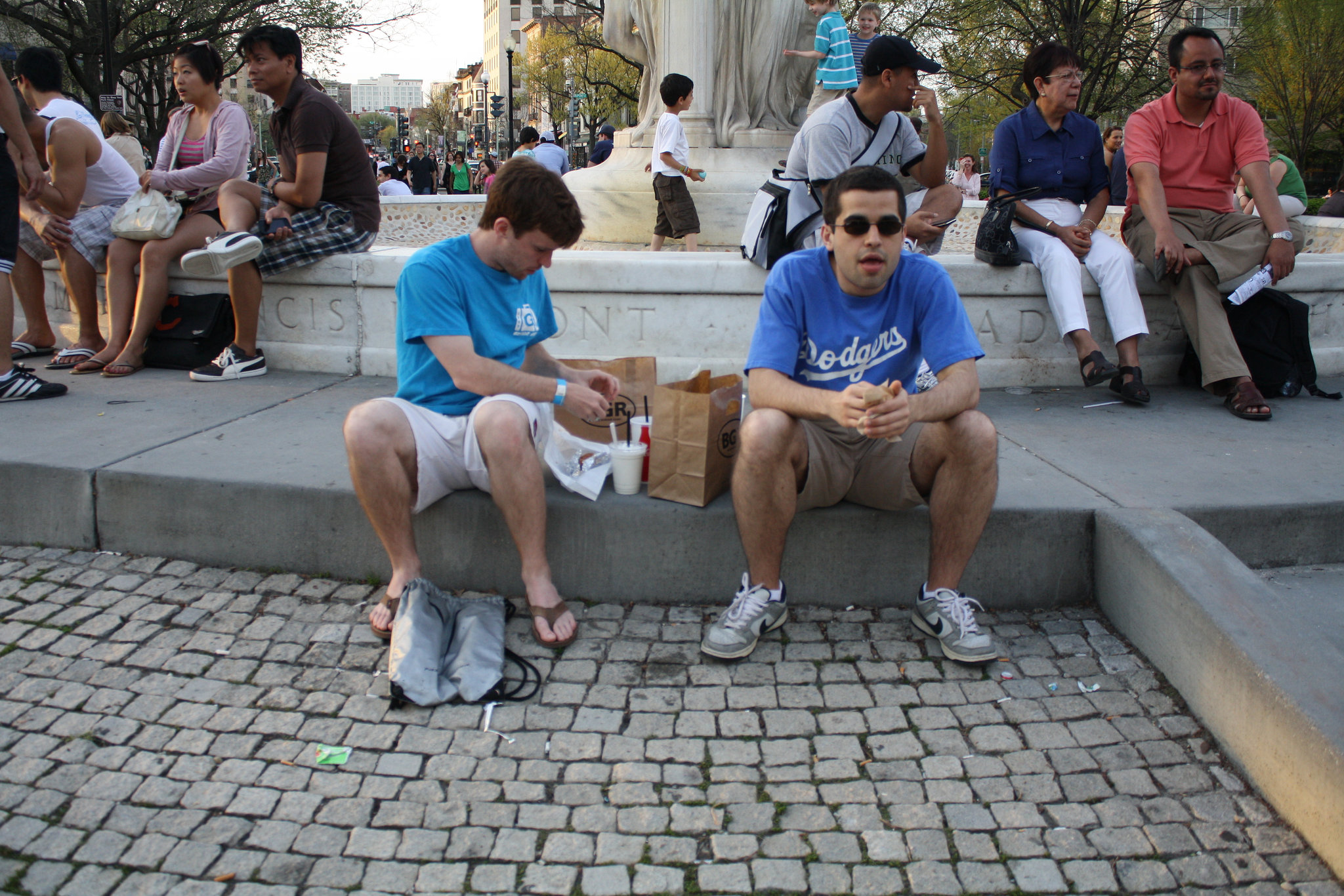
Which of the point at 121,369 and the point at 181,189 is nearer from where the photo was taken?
the point at 121,369

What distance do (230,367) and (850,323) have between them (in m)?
3.57

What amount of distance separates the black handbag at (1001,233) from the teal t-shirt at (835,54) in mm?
1500

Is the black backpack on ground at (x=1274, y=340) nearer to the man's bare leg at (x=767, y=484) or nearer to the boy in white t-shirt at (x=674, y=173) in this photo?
the man's bare leg at (x=767, y=484)

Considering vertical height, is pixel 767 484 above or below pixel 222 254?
below

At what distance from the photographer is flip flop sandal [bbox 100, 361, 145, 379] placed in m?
5.22

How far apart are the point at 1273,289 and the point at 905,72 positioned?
213cm

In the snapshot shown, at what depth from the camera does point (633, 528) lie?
132 inches

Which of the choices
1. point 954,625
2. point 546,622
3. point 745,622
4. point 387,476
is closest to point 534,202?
point 387,476

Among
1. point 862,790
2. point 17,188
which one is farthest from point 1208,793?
point 17,188

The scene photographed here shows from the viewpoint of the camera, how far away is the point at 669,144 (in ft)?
22.2

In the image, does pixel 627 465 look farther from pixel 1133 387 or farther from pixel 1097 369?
pixel 1133 387

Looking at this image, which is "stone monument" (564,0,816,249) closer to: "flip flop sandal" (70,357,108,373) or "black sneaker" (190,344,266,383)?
"black sneaker" (190,344,266,383)

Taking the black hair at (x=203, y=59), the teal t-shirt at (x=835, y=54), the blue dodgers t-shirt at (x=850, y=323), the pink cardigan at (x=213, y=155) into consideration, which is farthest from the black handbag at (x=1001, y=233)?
the black hair at (x=203, y=59)

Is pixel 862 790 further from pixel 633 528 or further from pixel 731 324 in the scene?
pixel 731 324
